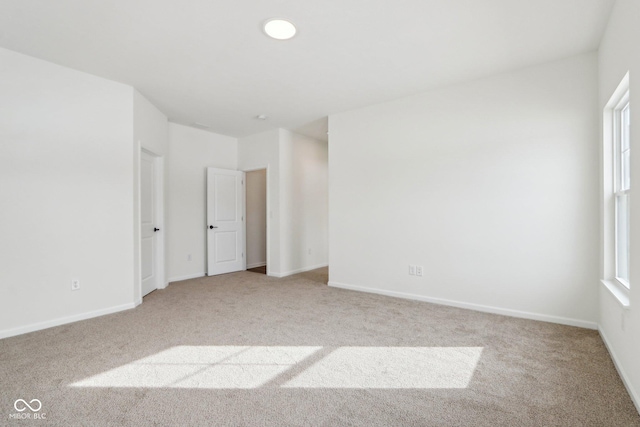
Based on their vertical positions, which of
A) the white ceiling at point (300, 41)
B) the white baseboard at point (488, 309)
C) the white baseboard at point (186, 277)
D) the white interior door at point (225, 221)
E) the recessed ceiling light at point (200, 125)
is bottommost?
the white baseboard at point (186, 277)

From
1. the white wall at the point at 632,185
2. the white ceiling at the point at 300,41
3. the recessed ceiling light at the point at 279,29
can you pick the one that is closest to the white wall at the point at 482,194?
the white ceiling at the point at 300,41

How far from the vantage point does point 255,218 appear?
7020 mm

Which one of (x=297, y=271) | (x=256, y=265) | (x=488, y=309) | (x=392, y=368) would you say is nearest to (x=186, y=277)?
(x=256, y=265)

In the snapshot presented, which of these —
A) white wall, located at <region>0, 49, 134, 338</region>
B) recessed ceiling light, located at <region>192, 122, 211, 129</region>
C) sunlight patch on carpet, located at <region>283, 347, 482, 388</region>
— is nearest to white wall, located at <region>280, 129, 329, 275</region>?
recessed ceiling light, located at <region>192, 122, 211, 129</region>

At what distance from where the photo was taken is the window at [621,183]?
2492mm

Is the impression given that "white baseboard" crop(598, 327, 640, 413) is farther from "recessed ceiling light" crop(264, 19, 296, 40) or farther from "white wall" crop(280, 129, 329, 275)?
"white wall" crop(280, 129, 329, 275)

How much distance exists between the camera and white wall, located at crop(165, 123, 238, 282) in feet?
17.5

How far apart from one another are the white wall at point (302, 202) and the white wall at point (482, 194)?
1306mm

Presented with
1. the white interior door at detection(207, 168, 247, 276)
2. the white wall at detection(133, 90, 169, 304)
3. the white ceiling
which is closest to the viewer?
the white ceiling

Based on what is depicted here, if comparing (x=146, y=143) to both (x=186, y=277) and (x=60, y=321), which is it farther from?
(x=186, y=277)

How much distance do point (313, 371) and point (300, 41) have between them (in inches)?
106

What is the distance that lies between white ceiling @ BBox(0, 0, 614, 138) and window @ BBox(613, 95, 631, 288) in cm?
75

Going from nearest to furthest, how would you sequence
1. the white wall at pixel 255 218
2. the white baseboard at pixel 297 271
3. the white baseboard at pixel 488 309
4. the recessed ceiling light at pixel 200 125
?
the white baseboard at pixel 488 309 < the recessed ceiling light at pixel 200 125 < the white baseboard at pixel 297 271 < the white wall at pixel 255 218

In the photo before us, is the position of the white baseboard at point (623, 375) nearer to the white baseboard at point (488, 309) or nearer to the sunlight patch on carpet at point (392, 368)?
the white baseboard at point (488, 309)
